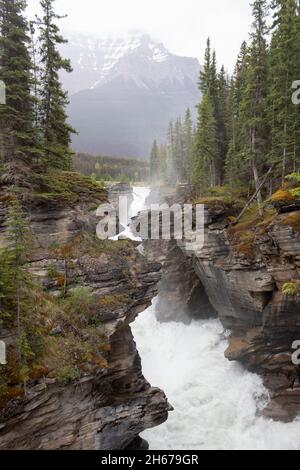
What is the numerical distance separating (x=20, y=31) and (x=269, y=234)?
1785 centimetres

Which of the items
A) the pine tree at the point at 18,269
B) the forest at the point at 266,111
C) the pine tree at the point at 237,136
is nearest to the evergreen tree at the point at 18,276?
the pine tree at the point at 18,269

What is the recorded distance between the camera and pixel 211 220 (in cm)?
2739

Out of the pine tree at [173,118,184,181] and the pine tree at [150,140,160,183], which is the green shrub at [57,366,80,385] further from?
the pine tree at [150,140,160,183]

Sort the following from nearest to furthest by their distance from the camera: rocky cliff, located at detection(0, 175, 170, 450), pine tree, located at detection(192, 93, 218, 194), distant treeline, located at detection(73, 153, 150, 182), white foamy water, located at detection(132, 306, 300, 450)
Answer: rocky cliff, located at detection(0, 175, 170, 450) < white foamy water, located at detection(132, 306, 300, 450) < pine tree, located at detection(192, 93, 218, 194) < distant treeline, located at detection(73, 153, 150, 182)

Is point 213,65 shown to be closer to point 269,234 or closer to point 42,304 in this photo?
point 269,234

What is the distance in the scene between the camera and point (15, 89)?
17891mm

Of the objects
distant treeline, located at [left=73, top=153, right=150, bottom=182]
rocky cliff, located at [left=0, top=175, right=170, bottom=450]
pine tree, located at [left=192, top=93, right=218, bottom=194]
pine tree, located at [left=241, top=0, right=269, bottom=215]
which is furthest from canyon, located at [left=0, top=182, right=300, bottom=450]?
distant treeline, located at [left=73, top=153, right=150, bottom=182]

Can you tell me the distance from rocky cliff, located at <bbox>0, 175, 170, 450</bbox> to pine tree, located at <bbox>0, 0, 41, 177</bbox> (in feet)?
7.96

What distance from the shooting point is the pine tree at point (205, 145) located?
37.9m

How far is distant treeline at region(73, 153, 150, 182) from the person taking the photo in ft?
409

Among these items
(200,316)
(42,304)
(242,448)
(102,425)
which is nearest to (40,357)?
(42,304)

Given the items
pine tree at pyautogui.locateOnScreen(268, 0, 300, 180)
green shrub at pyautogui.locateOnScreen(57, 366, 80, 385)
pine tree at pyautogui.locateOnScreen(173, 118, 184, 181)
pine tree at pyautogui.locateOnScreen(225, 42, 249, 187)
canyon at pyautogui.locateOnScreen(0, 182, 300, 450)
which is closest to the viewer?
green shrub at pyautogui.locateOnScreen(57, 366, 80, 385)

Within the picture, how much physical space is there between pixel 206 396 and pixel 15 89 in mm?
21755

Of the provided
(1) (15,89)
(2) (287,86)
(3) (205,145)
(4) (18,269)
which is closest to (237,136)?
(3) (205,145)
